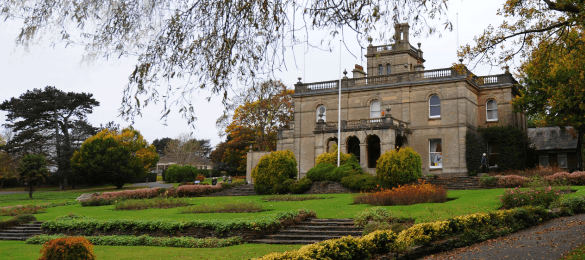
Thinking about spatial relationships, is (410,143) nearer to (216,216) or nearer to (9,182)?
(216,216)

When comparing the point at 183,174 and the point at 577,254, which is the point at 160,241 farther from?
the point at 183,174

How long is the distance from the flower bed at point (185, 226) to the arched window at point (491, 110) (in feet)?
84.6

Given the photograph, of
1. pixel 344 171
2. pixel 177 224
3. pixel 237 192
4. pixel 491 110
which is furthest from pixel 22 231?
pixel 491 110

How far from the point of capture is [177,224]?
684 inches

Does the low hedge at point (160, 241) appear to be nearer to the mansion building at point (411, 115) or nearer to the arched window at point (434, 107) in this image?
the mansion building at point (411, 115)

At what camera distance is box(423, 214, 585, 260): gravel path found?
11412 millimetres

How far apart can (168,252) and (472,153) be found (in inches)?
1105

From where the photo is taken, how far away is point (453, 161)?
36.4 meters

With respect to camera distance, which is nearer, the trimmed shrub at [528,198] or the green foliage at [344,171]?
the trimmed shrub at [528,198]

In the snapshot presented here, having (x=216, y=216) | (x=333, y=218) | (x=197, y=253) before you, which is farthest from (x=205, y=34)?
(x=216, y=216)

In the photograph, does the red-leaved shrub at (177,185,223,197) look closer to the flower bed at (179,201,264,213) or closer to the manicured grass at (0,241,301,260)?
the flower bed at (179,201,264,213)

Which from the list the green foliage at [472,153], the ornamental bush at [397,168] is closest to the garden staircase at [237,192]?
the ornamental bush at [397,168]

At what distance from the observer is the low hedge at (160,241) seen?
50.0 ft

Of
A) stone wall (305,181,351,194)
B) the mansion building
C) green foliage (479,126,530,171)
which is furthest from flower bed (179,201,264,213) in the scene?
green foliage (479,126,530,171)
